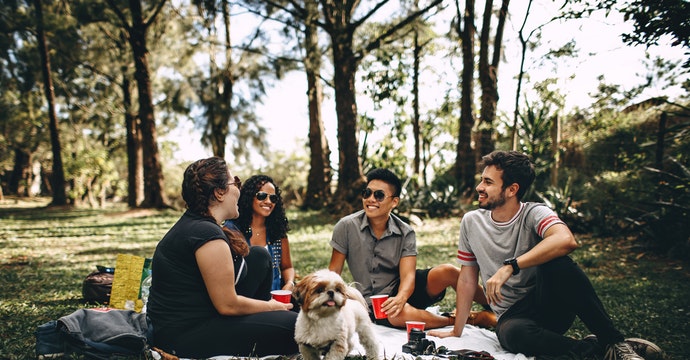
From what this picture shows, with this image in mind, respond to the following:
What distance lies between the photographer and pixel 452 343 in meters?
3.70

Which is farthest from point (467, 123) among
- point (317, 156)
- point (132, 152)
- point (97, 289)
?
point (132, 152)

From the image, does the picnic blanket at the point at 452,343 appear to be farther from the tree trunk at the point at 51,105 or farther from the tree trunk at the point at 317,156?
the tree trunk at the point at 51,105

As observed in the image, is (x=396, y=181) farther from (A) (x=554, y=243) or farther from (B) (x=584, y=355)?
(B) (x=584, y=355)

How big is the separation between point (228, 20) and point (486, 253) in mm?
18709

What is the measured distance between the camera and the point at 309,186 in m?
18.5

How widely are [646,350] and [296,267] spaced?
214 inches

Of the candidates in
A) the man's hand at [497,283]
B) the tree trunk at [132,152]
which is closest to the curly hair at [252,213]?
the man's hand at [497,283]

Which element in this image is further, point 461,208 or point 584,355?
point 461,208

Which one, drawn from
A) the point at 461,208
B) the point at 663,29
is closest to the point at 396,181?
the point at 663,29

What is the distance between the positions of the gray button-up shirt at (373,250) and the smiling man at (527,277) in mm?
561

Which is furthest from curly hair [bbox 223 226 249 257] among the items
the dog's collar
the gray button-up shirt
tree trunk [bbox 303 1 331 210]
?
tree trunk [bbox 303 1 331 210]

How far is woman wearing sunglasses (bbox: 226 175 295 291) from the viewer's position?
14.3 ft

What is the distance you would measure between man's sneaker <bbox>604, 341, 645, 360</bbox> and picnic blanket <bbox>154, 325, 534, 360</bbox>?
49cm

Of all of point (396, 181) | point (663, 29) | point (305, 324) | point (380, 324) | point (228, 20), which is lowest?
point (380, 324)
